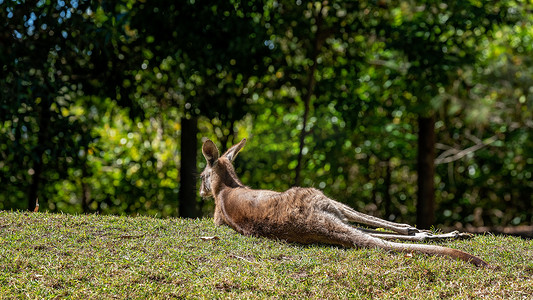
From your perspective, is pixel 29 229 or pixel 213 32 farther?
pixel 213 32

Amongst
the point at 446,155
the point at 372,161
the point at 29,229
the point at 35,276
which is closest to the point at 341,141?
the point at 372,161

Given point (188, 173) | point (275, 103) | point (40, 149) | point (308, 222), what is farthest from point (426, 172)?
point (40, 149)

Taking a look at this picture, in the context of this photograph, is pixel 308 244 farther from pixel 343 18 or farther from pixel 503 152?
pixel 503 152

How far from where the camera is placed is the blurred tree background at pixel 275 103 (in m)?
8.52

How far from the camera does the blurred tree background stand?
336 inches

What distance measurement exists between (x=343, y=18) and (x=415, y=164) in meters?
3.56

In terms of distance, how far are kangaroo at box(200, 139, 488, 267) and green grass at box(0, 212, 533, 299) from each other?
10cm

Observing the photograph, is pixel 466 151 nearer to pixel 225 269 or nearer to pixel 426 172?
pixel 426 172

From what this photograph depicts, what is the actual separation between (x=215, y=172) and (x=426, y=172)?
16.3 feet

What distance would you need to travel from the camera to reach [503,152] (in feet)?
39.2

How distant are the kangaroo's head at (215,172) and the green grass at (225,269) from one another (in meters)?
1.46

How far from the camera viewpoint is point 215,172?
7.21m

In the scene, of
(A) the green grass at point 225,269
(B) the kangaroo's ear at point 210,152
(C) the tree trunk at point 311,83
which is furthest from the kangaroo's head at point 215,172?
(C) the tree trunk at point 311,83

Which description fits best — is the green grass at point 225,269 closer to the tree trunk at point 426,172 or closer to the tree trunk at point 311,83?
the tree trunk at point 311,83
